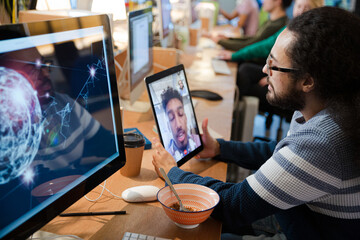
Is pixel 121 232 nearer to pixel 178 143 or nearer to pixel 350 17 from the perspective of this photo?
pixel 178 143

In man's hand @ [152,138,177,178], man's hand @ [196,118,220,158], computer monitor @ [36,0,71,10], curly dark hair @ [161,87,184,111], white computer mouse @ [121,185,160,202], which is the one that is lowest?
man's hand @ [196,118,220,158]

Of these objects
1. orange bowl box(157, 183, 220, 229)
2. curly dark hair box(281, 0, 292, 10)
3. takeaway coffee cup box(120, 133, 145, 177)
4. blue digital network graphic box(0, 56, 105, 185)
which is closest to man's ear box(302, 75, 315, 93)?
orange bowl box(157, 183, 220, 229)

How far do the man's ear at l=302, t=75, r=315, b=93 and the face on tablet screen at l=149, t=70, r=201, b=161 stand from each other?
45 cm

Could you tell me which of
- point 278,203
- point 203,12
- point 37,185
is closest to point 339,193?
point 278,203

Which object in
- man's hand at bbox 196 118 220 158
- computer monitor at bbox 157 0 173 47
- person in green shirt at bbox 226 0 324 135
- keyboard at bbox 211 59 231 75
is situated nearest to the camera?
man's hand at bbox 196 118 220 158

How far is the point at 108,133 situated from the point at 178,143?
405mm

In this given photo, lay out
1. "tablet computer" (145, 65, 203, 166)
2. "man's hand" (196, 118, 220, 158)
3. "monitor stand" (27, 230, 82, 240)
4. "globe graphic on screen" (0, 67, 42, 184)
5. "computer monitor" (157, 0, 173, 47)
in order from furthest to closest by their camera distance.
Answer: "computer monitor" (157, 0, 173, 47), "man's hand" (196, 118, 220, 158), "tablet computer" (145, 65, 203, 166), "monitor stand" (27, 230, 82, 240), "globe graphic on screen" (0, 67, 42, 184)

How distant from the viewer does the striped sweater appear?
89cm

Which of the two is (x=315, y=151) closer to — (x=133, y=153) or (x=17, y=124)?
(x=133, y=153)

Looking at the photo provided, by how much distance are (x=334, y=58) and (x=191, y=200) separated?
53 centimetres

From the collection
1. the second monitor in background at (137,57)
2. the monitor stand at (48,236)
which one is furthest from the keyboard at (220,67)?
the monitor stand at (48,236)

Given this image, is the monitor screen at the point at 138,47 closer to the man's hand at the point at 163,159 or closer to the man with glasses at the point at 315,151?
the man's hand at the point at 163,159

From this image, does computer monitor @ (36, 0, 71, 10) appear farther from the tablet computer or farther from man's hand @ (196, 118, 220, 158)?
man's hand @ (196, 118, 220, 158)

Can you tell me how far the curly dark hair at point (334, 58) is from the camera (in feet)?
3.02
